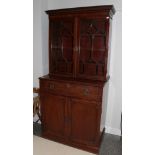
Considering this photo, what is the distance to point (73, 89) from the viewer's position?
2217mm

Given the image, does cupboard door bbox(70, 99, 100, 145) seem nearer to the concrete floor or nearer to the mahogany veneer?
the mahogany veneer

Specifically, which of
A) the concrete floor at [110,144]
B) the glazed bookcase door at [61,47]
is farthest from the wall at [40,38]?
the concrete floor at [110,144]

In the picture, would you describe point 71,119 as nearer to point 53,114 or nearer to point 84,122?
point 84,122

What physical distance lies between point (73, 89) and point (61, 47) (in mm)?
743

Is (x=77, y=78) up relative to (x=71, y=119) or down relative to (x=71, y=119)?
up

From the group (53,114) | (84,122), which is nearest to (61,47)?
(53,114)

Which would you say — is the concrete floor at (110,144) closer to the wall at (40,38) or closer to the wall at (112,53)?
the wall at (112,53)

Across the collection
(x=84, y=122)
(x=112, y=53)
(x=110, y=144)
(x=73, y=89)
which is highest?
(x=112, y=53)

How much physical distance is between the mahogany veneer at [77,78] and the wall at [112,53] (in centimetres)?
27

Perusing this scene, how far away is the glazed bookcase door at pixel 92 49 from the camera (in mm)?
2242

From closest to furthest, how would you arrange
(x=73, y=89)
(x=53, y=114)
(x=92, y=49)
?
(x=73, y=89)
(x=92, y=49)
(x=53, y=114)
